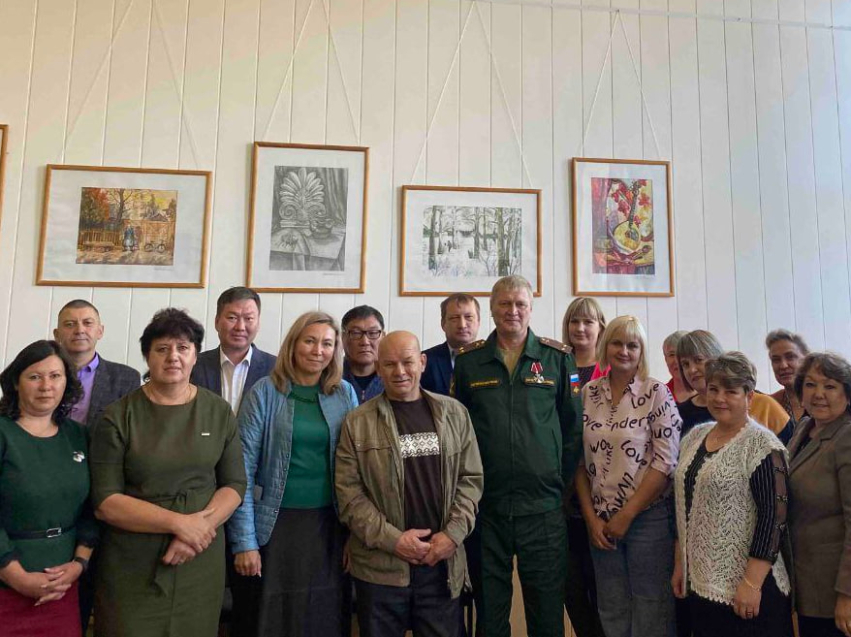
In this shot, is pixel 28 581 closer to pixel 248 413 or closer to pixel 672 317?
pixel 248 413

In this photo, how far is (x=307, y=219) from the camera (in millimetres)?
3322

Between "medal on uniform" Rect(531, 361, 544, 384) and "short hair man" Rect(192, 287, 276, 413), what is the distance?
107 cm

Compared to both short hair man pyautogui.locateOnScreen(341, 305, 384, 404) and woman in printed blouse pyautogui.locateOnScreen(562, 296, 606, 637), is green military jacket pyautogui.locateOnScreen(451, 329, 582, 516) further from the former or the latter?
short hair man pyautogui.locateOnScreen(341, 305, 384, 404)

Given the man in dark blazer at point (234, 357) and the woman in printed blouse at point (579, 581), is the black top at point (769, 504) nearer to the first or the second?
the woman in printed blouse at point (579, 581)

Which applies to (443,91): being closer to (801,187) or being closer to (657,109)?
(657,109)

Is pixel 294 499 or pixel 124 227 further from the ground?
pixel 124 227

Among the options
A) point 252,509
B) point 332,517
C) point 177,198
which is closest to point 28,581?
point 252,509

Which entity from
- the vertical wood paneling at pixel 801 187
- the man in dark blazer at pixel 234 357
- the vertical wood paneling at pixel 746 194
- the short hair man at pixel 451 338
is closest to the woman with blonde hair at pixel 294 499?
the man in dark blazer at pixel 234 357

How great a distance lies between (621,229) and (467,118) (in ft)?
3.72

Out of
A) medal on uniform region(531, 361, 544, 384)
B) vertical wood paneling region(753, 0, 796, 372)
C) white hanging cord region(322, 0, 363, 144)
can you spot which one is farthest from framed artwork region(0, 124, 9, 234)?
vertical wood paneling region(753, 0, 796, 372)

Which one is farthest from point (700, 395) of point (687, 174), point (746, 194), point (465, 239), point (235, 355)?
point (746, 194)

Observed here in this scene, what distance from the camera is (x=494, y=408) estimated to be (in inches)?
79.8

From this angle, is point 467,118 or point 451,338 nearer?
point 451,338

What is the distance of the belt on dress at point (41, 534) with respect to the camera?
5.29 feet
